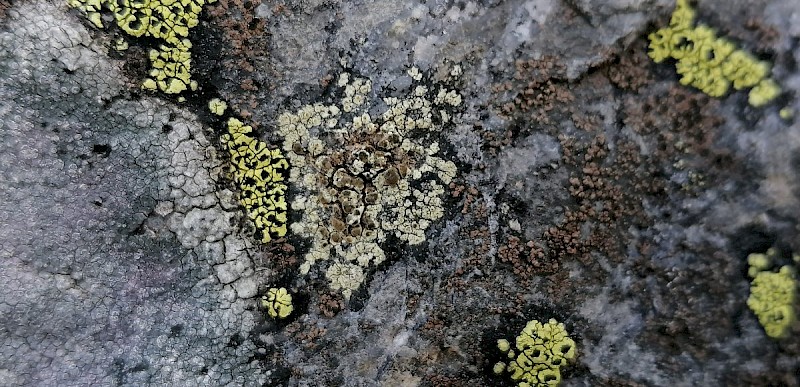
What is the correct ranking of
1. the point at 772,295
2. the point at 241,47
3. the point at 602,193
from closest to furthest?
the point at 772,295, the point at 602,193, the point at 241,47

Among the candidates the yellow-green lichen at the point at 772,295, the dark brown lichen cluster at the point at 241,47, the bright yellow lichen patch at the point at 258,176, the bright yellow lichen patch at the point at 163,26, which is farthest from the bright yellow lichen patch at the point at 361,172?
the yellow-green lichen at the point at 772,295

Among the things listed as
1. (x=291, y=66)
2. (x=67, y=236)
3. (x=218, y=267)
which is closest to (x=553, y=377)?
(x=218, y=267)

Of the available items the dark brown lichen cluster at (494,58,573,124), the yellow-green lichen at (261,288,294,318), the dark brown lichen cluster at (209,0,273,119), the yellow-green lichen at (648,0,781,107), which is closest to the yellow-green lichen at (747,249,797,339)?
the yellow-green lichen at (648,0,781,107)

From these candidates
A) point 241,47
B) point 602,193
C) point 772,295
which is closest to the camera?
point 772,295

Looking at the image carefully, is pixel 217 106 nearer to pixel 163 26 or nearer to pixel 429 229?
pixel 163 26

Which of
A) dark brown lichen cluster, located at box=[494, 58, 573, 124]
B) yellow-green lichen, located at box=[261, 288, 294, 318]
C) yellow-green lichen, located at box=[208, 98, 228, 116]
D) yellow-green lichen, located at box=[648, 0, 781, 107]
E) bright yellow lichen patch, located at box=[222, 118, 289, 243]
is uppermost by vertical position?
yellow-green lichen, located at box=[648, 0, 781, 107]

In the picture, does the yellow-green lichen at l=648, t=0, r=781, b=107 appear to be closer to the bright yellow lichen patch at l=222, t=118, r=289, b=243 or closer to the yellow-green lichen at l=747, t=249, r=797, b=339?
the yellow-green lichen at l=747, t=249, r=797, b=339

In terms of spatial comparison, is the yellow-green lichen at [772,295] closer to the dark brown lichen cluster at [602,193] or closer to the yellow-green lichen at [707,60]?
the dark brown lichen cluster at [602,193]

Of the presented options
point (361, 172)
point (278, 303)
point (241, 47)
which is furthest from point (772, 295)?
point (241, 47)
